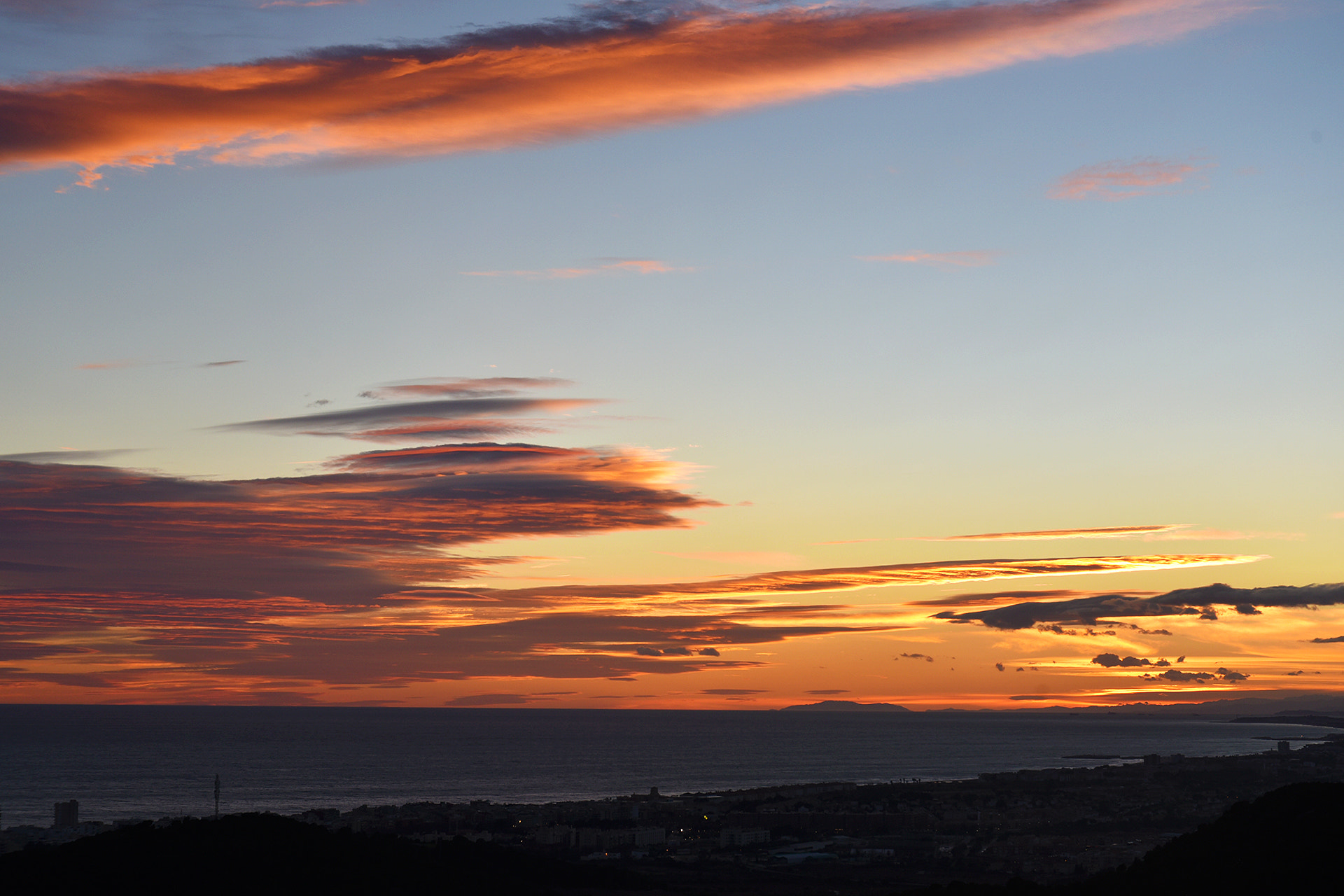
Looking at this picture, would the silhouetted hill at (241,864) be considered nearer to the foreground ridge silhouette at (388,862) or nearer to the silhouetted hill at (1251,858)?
the foreground ridge silhouette at (388,862)

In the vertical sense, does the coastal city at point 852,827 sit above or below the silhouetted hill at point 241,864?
below

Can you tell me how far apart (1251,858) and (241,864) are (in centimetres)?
4373

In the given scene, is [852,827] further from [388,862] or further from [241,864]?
[241,864]

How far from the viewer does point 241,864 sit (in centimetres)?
5428

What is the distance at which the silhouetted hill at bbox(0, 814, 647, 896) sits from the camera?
51625 mm

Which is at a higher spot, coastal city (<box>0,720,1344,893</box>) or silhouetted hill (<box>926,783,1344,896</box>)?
silhouetted hill (<box>926,783,1344,896</box>)

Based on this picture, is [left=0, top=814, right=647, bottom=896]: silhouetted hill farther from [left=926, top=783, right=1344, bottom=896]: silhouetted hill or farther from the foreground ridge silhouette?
[left=926, top=783, right=1344, bottom=896]: silhouetted hill

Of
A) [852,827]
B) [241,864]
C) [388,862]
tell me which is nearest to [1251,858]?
[388,862]

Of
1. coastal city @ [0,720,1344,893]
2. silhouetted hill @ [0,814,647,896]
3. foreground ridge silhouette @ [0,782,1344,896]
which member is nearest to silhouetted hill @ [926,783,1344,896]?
foreground ridge silhouette @ [0,782,1344,896]

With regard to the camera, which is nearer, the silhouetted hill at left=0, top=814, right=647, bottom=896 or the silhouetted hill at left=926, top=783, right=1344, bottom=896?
the silhouetted hill at left=926, top=783, right=1344, bottom=896

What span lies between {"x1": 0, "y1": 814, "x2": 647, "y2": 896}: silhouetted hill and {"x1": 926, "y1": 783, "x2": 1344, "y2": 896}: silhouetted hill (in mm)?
24068

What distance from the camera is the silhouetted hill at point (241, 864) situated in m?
51.6

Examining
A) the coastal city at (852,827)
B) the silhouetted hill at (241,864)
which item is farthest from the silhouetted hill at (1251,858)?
the silhouetted hill at (241,864)

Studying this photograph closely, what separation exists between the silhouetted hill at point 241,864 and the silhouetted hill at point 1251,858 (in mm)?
24068
